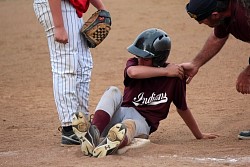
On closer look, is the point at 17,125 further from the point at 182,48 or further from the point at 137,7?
the point at 137,7

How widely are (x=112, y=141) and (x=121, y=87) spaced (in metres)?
3.58

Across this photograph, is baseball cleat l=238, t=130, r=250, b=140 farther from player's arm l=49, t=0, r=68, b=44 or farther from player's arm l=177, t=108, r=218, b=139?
player's arm l=49, t=0, r=68, b=44

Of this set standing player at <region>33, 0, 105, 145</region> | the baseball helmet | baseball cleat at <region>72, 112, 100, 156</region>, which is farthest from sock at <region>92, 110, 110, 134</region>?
the baseball helmet

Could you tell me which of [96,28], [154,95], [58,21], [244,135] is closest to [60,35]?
[58,21]

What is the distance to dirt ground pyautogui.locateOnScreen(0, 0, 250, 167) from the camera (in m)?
4.99

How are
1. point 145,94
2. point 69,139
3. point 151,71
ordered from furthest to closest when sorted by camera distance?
point 145,94
point 69,139
point 151,71

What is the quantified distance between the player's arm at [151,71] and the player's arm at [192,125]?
0.34 metres

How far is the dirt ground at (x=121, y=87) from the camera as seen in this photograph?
4992mm

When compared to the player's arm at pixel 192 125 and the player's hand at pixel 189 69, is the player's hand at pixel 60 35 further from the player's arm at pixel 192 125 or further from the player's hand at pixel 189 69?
the player's arm at pixel 192 125

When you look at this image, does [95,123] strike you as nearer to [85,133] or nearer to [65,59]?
[85,133]

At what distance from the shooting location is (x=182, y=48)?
10.7 m

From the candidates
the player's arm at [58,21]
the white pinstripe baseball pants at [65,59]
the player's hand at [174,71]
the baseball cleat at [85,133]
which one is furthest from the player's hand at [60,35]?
the player's hand at [174,71]

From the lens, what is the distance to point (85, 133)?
16.0ft

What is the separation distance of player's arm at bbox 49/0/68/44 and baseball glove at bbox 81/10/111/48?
282 mm
